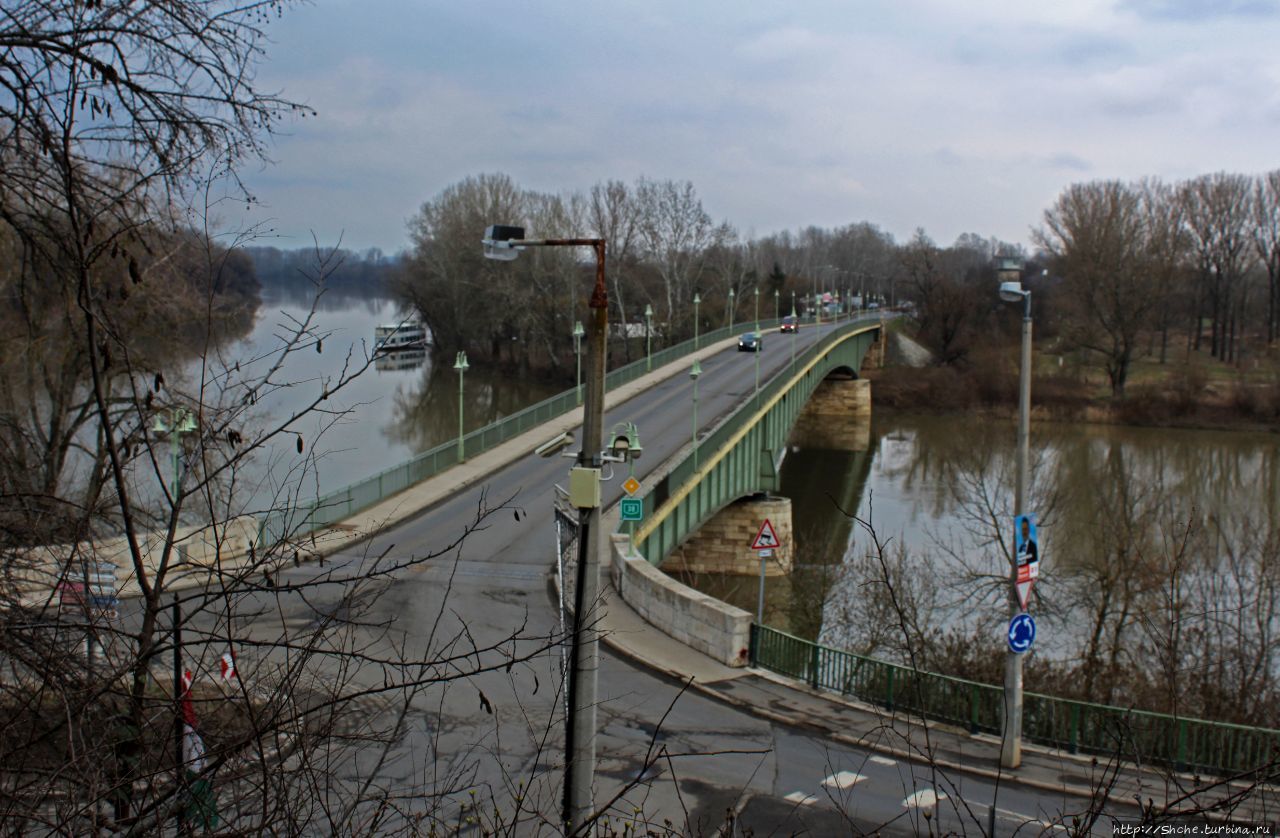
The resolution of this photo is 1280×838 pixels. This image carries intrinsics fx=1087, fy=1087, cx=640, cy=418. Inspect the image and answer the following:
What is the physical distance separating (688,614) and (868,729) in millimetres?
4138

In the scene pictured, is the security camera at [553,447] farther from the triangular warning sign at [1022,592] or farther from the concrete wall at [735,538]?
the concrete wall at [735,538]

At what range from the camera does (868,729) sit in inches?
622

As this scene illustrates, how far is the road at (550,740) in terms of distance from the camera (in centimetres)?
1043

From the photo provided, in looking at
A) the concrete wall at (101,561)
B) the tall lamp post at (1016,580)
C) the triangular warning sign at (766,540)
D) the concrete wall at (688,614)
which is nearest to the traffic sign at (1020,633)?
the tall lamp post at (1016,580)

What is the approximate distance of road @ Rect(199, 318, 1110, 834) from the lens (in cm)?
1043

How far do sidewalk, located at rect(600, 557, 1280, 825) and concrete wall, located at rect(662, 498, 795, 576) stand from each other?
19050mm

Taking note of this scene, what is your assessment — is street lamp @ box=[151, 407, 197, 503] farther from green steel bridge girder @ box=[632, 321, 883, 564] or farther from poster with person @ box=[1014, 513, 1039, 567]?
green steel bridge girder @ box=[632, 321, 883, 564]

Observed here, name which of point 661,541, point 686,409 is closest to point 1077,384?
point 686,409

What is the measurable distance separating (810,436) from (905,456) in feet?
35.3

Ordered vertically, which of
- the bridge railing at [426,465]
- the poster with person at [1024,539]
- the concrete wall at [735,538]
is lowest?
the concrete wall at [735,538]

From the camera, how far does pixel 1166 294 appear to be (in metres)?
80.1

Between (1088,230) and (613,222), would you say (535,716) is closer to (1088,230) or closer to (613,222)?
(613,222)

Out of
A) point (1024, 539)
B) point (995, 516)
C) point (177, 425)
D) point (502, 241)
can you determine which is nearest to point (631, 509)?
point (1024, 539)

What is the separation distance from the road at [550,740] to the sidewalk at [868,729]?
29cm
